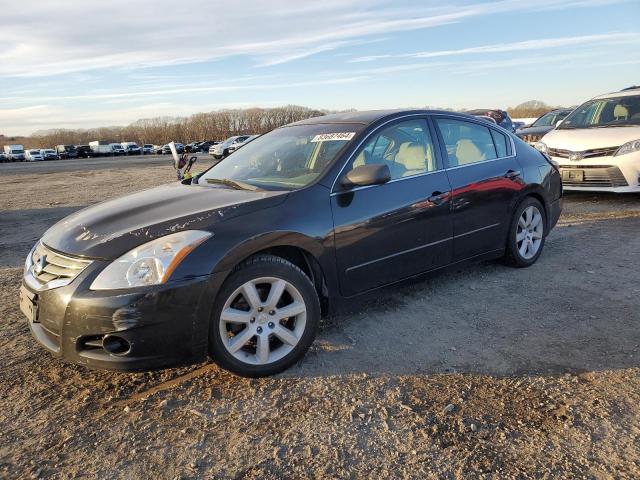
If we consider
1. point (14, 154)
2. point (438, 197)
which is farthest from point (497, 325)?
point (14, 154)

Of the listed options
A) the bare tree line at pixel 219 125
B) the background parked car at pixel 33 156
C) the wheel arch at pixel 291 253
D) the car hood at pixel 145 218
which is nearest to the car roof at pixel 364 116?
the car hood at pixel 145 218

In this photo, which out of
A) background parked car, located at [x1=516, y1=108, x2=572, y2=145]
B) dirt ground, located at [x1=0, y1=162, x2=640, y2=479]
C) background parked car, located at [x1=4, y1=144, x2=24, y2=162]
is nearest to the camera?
dirt ground, located at [x1=0, y1=162, x2=640, y2=479]

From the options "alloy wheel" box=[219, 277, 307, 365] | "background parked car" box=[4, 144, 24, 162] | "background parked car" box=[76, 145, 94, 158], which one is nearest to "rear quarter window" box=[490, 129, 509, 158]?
"alloy wheel" box=[219, 277, 307, 365]

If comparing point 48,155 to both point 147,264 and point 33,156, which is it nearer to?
point 33,156

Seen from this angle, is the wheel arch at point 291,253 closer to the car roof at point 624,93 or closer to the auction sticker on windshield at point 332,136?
the auction sticker on windshield at point 332,136

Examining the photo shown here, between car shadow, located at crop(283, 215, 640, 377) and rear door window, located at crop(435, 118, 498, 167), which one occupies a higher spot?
rear door window, located at crop(435, 118, 498, 167)

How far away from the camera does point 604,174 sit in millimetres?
8094

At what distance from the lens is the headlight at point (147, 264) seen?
111 inches

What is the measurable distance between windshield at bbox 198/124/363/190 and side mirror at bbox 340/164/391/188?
0.75 ft

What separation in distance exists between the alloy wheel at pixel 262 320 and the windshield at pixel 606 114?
7761mm

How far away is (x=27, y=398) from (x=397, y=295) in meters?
2.85

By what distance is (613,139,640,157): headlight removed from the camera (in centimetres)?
788

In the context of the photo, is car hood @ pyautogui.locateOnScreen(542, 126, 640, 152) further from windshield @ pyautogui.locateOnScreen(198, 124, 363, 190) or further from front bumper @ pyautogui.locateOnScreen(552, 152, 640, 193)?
windshield @ pyautogui.locateOnScreen(198, 124, 363, 190)

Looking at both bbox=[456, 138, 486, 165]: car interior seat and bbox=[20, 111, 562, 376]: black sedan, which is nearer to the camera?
bbox=[20, 111, 562, 376]: black sedan
